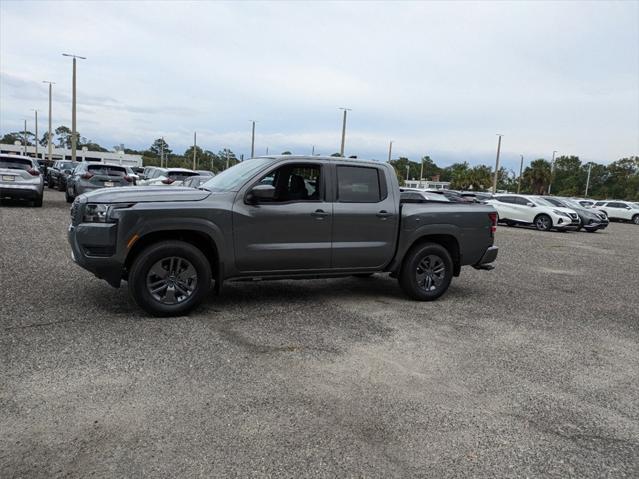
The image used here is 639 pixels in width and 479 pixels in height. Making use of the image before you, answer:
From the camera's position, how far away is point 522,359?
17.0ft

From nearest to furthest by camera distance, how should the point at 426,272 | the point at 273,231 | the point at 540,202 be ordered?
the point at 273,231 → the point at 426,272 → the point at 540,202

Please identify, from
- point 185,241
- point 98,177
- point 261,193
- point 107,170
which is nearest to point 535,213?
point 107,170

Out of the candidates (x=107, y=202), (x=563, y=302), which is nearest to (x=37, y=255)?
(x=107, y=202)

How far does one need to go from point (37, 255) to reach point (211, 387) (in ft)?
20.9

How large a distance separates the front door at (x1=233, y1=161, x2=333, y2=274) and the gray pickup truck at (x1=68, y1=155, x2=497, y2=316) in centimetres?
1

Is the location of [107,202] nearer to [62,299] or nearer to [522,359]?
[62,299]

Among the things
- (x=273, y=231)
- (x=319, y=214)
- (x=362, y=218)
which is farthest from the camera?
(x=362, y=218)

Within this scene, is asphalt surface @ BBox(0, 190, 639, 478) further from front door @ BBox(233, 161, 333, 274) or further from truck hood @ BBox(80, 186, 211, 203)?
truck hood @ BBox(80, 186, 211, 203)

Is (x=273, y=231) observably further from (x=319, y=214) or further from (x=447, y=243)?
(x=447, y=243)

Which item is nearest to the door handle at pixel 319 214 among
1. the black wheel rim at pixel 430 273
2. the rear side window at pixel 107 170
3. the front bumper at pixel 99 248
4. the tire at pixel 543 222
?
the black wheel rim at pixel 430 273

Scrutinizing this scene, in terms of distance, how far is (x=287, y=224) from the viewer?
631 cm

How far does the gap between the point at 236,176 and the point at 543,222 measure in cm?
2022

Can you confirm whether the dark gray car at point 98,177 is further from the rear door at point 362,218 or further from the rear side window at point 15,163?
the rear door at point 362,218

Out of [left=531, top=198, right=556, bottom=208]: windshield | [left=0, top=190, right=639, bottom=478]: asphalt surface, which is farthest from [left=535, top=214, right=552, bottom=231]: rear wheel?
[left=0, top=190, right=639, bottom=478]: asphalt surface
